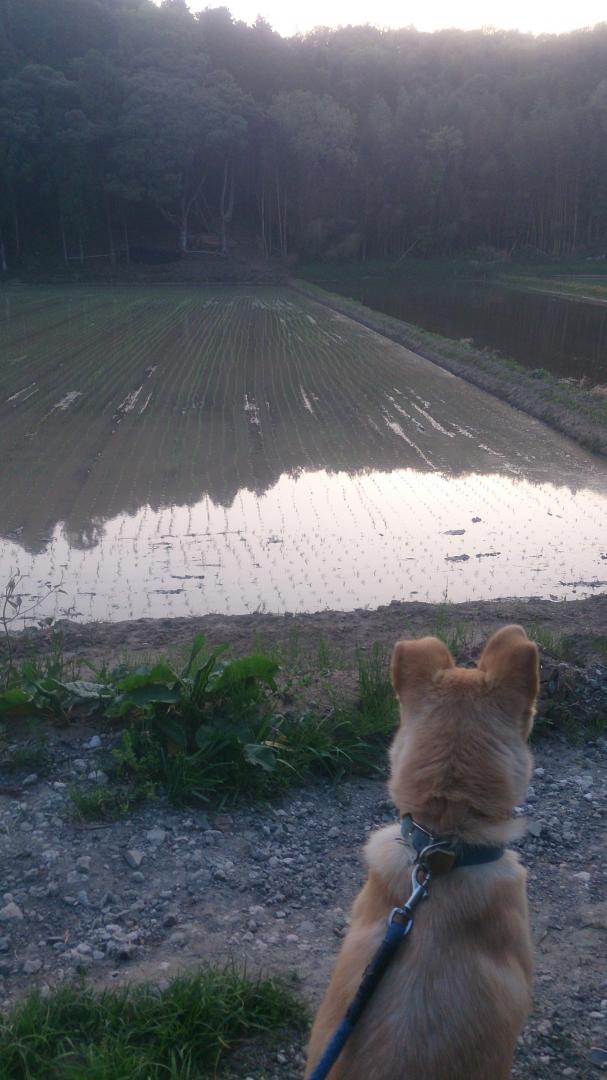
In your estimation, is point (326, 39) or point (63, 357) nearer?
point (63, 357)

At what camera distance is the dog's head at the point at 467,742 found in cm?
196

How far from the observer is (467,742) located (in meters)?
1.98

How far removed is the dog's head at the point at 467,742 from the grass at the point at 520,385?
12.0m

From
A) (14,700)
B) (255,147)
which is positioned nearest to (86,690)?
(14,700)

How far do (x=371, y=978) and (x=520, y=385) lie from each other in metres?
16.8

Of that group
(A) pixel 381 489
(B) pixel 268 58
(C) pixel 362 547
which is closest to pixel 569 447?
(A) pixel 381 489

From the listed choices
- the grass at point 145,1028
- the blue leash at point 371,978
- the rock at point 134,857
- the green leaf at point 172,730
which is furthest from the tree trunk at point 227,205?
the blue leash at point 371,978

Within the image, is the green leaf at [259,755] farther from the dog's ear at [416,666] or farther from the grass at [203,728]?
the dog's ear at [416,666]

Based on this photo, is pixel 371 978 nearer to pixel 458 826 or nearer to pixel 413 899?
pixel 413 899

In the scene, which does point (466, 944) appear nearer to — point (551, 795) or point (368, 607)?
point (551, 795)

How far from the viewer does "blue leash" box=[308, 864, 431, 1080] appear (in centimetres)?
176

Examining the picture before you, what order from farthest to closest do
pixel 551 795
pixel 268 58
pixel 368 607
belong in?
pixel 268 58 < pixel 368 607 < pixel 551 795

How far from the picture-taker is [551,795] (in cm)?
416

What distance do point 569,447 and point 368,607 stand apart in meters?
7.51
